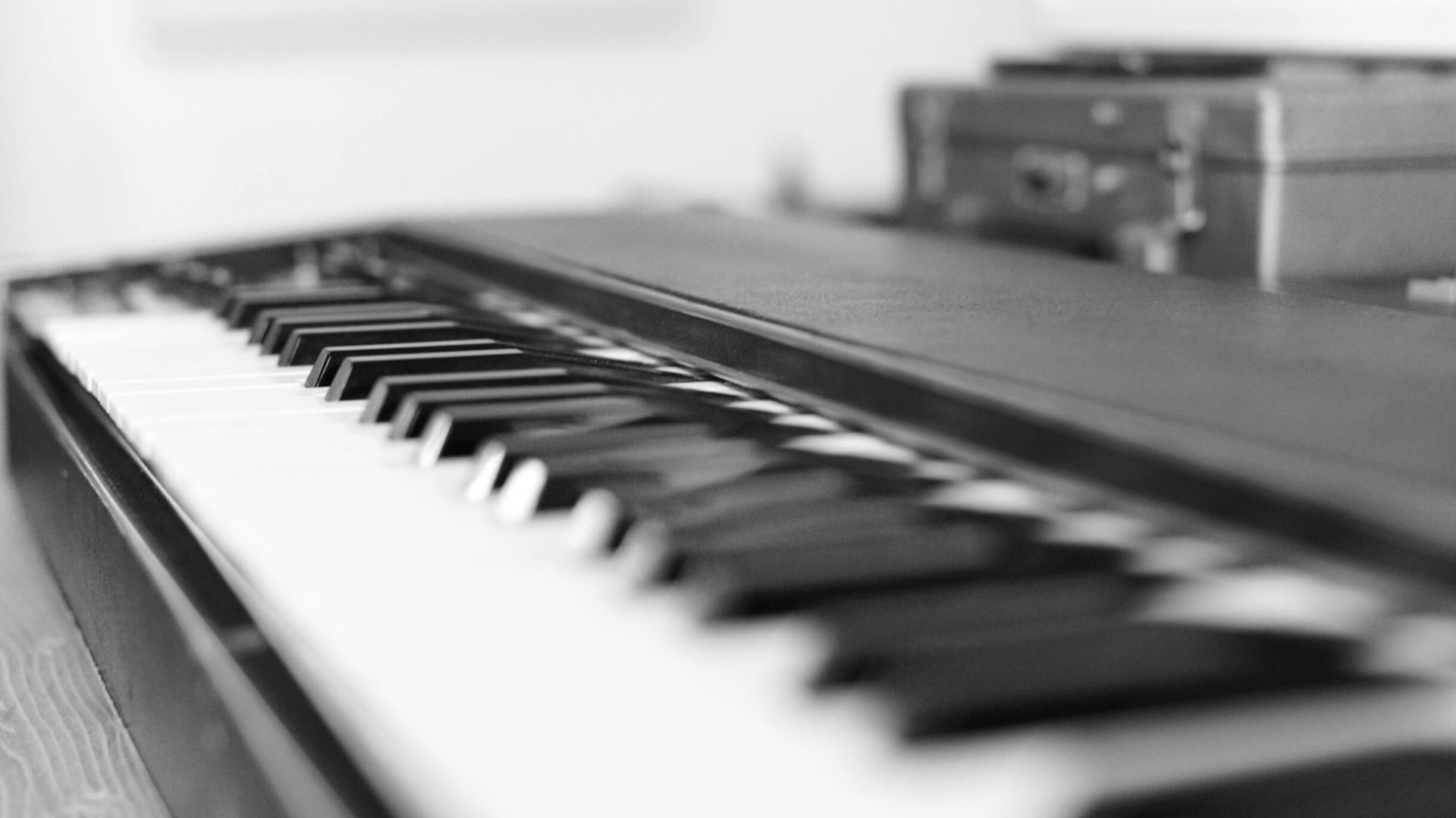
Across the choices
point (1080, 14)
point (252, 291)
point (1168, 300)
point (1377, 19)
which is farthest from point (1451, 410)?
point (1080, 14)

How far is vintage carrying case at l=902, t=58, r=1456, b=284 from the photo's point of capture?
125cm

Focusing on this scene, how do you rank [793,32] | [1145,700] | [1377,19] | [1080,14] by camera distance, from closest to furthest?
1. [1145,700]
2. [1377,19]
3. [1080,14]
4. [793,32]

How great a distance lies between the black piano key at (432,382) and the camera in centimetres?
77

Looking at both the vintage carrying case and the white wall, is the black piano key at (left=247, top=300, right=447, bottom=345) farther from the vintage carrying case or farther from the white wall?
the white wall

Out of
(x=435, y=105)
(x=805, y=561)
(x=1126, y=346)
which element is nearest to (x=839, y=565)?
(x=805, y=561)

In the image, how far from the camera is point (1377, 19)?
4.59 ft

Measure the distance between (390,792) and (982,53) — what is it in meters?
3.84

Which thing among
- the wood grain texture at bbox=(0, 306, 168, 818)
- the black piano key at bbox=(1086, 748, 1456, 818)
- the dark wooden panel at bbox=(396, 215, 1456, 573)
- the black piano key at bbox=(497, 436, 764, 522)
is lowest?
the wood grain texture at bbox=(0, 306, 168, 818)

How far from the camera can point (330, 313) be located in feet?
3.47

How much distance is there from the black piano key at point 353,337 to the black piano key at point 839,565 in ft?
1.50

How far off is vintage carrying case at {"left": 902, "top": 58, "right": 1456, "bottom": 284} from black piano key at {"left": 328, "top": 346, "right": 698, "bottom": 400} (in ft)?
2.08

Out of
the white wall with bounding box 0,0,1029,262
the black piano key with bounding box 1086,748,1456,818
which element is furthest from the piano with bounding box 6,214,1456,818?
the white wall with bounding box 0,0,1029,262

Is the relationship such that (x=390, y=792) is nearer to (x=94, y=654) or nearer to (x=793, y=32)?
(x=94, y=654)

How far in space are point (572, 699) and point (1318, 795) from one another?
18cm
